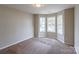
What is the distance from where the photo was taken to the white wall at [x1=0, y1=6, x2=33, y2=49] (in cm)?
450

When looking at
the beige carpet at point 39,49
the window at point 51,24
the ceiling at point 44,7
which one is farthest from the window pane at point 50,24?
the beige carpet at point 39,49

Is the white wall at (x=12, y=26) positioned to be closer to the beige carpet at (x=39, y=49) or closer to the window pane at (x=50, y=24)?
the beige carpet at (x=39, y=49)

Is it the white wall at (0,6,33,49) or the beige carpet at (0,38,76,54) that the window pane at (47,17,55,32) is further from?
the beige carpet at (0,38,76,54)

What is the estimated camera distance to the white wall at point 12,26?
14.8ft

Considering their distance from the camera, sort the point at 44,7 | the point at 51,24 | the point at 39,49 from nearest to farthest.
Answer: the point at 39,49, the point at 44,7, the point at 51,24

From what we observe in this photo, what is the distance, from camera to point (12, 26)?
522 cm

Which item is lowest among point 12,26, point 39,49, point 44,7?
point 39,49

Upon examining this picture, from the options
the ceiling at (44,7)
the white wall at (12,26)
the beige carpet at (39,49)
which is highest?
the ceiling at (44,7)

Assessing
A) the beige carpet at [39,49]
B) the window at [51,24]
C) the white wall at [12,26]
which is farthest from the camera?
the window at [51,24]

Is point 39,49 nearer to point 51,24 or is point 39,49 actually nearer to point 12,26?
point 12,26

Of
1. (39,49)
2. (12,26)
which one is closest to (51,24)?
(12,26)

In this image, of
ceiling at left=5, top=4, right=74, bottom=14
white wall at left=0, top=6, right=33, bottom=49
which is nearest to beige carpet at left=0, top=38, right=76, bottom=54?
white wall at left=0, top=6, right=33, bottom=49
